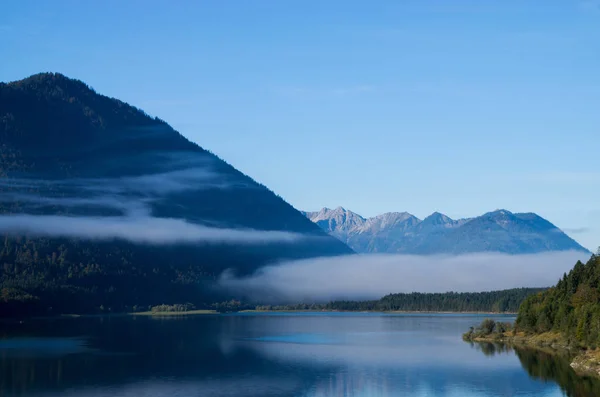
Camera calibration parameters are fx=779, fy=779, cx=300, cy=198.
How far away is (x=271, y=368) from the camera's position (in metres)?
110

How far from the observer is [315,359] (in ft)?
406

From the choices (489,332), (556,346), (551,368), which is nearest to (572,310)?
(556,346)

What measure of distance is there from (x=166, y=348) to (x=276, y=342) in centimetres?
2670

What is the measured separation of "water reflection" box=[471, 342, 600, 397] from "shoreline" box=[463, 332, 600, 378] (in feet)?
4.14

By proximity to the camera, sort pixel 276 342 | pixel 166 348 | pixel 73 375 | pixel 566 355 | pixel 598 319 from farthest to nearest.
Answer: pixel 276 342 → pixel 166 348 → pixel 566 355 → pixel 598 319 → pixel 73 375

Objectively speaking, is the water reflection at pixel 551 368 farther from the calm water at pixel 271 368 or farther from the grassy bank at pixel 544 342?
the grassy bank at pixel 544 342

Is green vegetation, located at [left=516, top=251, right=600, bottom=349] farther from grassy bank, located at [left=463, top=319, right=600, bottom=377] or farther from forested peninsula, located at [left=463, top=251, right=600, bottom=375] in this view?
grassy bank, located at [left=463, top=319, right=600, bottom=377]

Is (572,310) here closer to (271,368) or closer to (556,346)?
(556,346)

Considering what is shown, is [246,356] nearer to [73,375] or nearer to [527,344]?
[73,375]

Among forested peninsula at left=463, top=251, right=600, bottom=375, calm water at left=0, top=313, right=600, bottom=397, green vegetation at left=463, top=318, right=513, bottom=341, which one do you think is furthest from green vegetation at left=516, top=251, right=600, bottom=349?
calm water at left=0, top=313, right=600, bottom=397

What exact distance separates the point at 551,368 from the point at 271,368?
38599mm

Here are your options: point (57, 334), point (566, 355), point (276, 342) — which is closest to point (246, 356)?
point (276, 342)

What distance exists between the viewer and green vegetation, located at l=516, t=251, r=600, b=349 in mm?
115688

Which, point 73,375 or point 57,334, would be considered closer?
point 73,375
